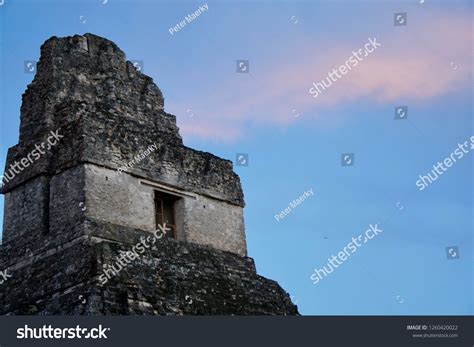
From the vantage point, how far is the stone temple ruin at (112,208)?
15133 mm

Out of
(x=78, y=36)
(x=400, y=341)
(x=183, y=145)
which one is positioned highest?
(x=78, y=36)

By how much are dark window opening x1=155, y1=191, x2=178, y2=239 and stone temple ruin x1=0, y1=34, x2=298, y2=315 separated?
0.02 m

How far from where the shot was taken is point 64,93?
17891 mm

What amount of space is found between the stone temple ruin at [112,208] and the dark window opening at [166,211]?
25mm

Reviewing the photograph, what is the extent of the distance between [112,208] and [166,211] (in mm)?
1661

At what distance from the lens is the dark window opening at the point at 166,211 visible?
17.4m

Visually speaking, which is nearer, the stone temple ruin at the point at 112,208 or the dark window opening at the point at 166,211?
the stone temple ruin at the point at 112,208

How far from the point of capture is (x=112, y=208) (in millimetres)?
16281

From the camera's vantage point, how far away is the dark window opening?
17.4 metres

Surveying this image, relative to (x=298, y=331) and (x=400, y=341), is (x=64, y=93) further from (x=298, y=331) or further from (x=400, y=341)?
(x=400, y=341)

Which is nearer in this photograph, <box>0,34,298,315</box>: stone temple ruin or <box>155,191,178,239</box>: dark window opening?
<box>0,34,298,315</box>: stone temple ruin

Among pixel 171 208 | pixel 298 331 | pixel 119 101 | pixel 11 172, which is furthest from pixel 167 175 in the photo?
pixel 298 331

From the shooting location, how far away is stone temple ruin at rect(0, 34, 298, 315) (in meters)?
15.1

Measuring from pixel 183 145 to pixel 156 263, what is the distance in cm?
335
